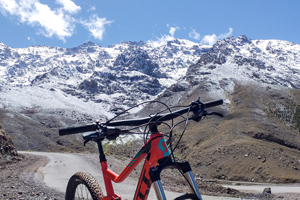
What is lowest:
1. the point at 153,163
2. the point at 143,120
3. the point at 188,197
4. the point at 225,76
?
the point at 188,197

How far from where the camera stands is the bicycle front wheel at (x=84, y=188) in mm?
4445

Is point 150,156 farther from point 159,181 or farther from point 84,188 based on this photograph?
point 84,188

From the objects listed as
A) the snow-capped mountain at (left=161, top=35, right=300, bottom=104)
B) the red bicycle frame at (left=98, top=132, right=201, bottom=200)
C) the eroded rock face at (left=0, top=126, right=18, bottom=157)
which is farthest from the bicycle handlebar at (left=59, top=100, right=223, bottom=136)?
the snow-capped mountain at (left=161, top=35, right=300, bottom=104)

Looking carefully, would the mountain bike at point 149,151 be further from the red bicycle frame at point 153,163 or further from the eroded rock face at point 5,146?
the eroded rock face at point 5,146

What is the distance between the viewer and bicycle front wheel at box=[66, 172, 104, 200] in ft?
14.6

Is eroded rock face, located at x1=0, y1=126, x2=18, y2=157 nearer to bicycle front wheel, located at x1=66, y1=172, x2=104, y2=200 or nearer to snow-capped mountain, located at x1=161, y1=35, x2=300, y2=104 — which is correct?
bicycle front wheel, located at x1=66, y1=172, x2=104, y2=200

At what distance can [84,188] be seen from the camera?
15.8ft

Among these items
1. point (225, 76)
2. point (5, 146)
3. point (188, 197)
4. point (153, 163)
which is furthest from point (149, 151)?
point (225, 76)

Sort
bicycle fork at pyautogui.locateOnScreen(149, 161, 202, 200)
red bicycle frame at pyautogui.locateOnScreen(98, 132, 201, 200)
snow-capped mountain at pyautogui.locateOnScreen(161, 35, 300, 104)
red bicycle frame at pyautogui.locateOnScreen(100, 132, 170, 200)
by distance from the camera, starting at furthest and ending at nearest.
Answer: snow-capped mountain at pyautogui.locateOnScreen(161, 35, 300, 104)
red bicycle frame at pyautogui.locateOnScreen(100, 132, 170, 200)
red bicycle frame at pyautogui.locateOnScreen(98, 132, 201, 200)
bicycle fork at pyautogui.locateOnScreen(149, 161, 202, 200)

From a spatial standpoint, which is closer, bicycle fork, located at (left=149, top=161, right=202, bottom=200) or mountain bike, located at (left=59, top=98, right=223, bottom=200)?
bicycle fork, located at (left=149, top=161, right=202, bottom=200)

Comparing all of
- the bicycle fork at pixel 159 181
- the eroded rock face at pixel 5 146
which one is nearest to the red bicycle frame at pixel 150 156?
the bicycle fork at pixel 159 181

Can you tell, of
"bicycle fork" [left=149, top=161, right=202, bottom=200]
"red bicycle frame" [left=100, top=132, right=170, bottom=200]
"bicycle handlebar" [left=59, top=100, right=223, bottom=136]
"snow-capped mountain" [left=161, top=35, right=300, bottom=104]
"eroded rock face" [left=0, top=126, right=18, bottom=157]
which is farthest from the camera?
"snow-capped mountain" [left=161, top=35, right=300, bottom=104]

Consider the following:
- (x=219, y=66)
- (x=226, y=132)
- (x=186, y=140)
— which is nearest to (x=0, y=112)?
(x=186, y=140)

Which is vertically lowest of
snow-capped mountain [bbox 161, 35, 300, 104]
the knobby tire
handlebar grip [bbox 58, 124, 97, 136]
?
the knobby tire
